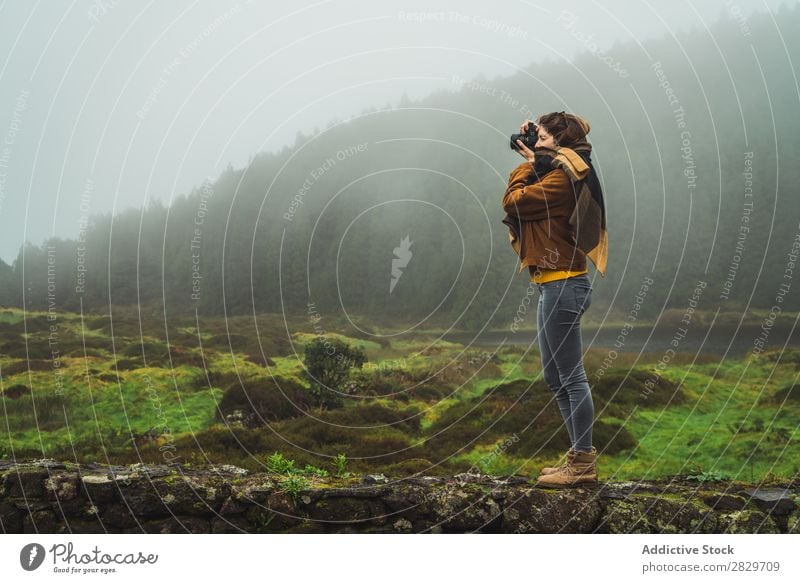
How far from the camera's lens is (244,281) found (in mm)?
20719

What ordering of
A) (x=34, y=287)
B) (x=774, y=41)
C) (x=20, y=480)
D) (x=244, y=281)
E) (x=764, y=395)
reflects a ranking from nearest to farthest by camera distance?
(x=20, y=480) → (x=764, y=395) → (x=34, y=287) → (x=244, y=281) → (x=774, y=41)

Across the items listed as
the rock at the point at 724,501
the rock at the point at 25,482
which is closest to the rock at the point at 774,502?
Answer: the rock at the point at 724,501

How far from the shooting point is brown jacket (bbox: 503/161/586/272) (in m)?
6.67

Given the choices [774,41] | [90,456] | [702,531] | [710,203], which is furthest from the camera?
[774,41]

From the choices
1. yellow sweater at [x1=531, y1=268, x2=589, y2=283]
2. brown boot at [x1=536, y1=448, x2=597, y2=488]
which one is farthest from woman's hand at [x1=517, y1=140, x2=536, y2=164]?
brown boot at [x1=536, y1=448, x2=597, y2=488]

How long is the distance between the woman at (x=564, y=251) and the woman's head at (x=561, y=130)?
0.4 inches

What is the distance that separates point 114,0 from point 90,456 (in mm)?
8817

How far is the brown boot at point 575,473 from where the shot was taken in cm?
688

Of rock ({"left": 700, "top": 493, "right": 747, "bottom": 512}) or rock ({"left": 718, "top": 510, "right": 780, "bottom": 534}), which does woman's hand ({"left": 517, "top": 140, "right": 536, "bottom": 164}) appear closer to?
rock ({"left": 700, "top": 493, "right": 747, "bottom": 512})

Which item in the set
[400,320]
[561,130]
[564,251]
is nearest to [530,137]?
[561,130]

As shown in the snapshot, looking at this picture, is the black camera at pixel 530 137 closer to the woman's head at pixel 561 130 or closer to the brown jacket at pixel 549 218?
the woman's head at pixel 561 130

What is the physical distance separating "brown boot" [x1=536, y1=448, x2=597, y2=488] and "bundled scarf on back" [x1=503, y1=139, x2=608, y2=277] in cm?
188
